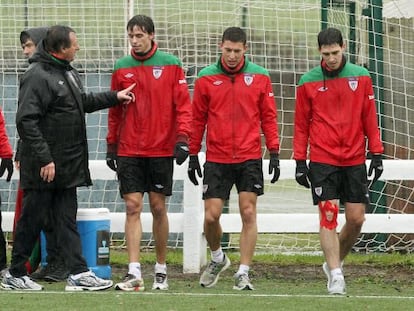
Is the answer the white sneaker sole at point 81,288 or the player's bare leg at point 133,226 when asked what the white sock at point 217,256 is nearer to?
the player's bare leg at point 133,226

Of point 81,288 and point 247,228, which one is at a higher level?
point 247,228

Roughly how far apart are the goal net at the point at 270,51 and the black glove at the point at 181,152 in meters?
3.51

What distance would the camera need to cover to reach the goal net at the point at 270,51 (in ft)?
46.2

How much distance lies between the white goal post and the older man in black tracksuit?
1.82 m

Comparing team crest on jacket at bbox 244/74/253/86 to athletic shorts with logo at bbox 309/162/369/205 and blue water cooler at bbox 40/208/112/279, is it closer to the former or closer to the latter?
athletic shorts with logo at bbox 309/162/369/205

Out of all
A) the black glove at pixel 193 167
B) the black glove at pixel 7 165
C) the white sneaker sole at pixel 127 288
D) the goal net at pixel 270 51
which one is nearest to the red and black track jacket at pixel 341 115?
the black glove at pixel 193 167

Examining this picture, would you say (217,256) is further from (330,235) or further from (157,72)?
(157,72)

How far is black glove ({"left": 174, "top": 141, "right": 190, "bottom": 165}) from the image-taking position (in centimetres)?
1062

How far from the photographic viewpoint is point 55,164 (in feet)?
34.3

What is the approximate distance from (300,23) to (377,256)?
2696mm

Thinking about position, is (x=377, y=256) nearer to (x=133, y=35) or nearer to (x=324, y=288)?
(x=324, y=288)

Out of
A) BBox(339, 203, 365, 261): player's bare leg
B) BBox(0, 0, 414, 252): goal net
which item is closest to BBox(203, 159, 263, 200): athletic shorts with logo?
BBox(339, 203, 365, 261): player's bare leg

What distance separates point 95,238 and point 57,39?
6.15 feet

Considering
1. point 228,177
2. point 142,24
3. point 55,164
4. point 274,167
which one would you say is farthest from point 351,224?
point 55,164
